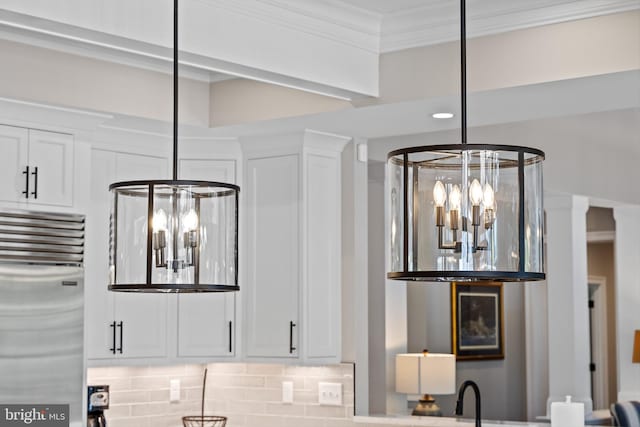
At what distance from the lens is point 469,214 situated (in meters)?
2.39

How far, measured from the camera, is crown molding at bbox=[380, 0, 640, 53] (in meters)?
3.92

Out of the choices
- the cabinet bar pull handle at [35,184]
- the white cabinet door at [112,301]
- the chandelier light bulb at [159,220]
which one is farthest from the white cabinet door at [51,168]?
the chandelier light bulb at [159,220]

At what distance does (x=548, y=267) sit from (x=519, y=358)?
80.3 inches

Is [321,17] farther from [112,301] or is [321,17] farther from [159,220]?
[112,301]

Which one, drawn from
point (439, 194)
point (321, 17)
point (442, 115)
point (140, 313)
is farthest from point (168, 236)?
point (140, 313)

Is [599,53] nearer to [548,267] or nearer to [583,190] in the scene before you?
[583,190]

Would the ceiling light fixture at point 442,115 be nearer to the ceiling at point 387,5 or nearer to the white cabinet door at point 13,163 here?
the ceiling at point 387,5

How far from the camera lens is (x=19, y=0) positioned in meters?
3.19

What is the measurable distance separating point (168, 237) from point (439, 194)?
2.74 feet

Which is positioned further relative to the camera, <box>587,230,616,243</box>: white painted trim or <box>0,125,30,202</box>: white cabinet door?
<box>587,230,616,243</box>: white painted trim

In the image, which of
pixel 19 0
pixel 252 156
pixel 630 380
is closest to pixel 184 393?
pixel 252 156

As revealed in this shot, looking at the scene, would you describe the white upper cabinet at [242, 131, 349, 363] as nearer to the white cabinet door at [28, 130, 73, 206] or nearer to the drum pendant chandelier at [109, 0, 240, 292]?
the white cabinet door at [28, 130, 73, 206]

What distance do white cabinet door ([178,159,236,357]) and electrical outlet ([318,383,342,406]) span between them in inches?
20.1

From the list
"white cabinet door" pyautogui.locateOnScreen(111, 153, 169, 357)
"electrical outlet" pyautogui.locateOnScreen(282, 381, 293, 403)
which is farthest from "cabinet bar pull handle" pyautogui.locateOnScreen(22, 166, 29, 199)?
"electrical outlet" pyautogui.locateOnScreen(282, 381, 293, 403)
